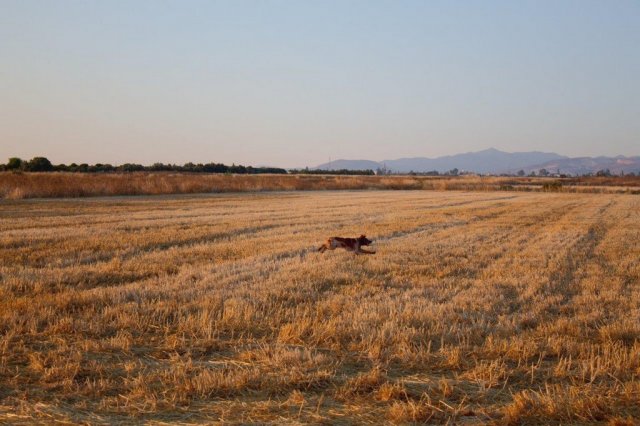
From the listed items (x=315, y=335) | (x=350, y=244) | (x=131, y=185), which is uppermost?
(x=131, y=185)

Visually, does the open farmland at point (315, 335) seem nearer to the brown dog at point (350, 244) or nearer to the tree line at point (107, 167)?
the brown dog at point (350, 244)

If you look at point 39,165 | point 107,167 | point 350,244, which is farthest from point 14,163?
point 350,244

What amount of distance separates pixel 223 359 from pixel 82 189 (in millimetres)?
35587

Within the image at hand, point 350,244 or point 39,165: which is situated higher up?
point 39,165

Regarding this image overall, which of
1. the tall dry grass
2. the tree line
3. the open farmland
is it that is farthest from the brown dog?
the tree line

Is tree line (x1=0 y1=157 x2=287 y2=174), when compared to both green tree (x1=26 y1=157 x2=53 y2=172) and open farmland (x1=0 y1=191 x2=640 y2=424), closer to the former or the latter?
green tree (x1=26 y1=157 x2=53 y2=172)

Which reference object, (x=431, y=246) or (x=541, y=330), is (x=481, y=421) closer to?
(x=541, y=330)

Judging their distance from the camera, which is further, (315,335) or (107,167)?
(107,167)

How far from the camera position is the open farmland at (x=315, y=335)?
4.94m

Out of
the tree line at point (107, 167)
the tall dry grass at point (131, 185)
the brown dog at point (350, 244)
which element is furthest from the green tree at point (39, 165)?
the brown dog at point (350, 244)

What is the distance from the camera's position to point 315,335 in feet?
22.4

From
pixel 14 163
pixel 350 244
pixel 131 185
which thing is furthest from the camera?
pixel 14 163

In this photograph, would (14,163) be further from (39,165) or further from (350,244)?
(350,244)

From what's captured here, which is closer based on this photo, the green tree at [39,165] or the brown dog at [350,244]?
the brown dog at [350,244]
